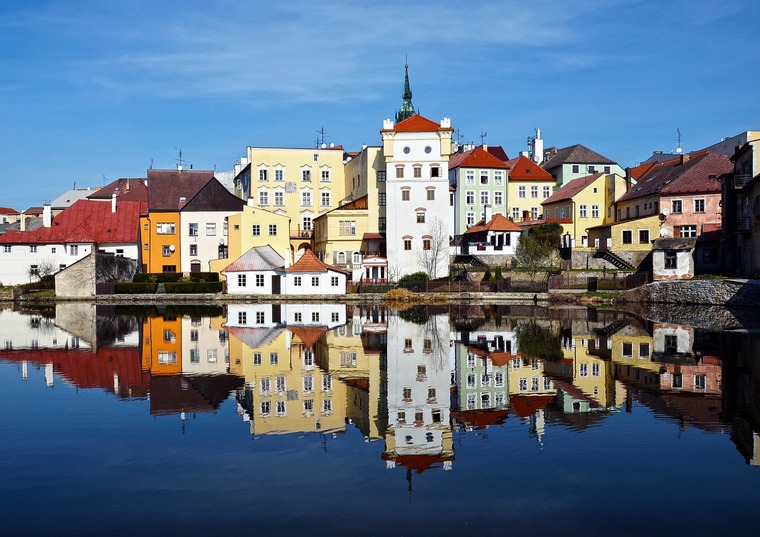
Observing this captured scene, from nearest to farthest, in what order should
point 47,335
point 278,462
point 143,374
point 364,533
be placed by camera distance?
1. point 364,533
2. point 278,462
3. point 143,374
4. point 47,335

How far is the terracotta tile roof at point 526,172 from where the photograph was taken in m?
76.1

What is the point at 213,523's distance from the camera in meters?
8.73

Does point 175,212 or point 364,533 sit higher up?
point 175,212

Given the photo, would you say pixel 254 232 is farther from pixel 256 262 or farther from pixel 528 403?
pixel 528 403

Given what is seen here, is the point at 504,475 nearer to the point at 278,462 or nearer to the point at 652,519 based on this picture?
the point at 652,519

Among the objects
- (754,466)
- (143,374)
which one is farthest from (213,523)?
(143,374)

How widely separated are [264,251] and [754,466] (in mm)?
52735

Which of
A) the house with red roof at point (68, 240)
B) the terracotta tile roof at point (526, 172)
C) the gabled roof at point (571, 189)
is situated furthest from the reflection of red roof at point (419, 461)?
the terracotta tile roof at point (526, 172)

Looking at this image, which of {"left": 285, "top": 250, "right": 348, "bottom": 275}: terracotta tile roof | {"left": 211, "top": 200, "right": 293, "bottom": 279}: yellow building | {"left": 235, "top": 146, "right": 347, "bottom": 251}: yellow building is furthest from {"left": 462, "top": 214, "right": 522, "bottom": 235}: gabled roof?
{"left": 211, "top": 200, "right": 293, "bottom": 279}: yellow building

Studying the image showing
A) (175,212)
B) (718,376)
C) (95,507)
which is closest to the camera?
(95,507)

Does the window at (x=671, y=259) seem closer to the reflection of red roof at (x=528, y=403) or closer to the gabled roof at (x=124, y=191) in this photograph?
the reflection of red roof at (x=528, y=403)

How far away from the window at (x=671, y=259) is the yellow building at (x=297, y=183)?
3182 cm

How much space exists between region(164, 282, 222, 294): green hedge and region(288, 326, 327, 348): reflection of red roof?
1009 inches

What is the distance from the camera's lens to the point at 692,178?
57688 mm
